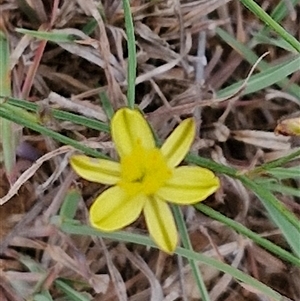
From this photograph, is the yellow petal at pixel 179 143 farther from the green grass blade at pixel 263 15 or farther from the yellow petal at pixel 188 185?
the green grass blade at pixel 263 15

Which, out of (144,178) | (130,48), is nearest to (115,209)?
(144,178)

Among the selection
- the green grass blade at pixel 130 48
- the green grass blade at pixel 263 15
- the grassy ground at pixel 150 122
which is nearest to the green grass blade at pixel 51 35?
the grassy ground at pixel 150 122

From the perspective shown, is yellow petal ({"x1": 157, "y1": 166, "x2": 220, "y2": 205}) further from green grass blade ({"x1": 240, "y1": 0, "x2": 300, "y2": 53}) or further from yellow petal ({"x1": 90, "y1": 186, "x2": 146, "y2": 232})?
green grass blade ({"x1": 240, "y1": 0, "x2": 300, "y2": 53})

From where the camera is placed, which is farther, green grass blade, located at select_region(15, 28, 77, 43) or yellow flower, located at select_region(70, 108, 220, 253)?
green grass blade, located at select_region(15, 28, 77, 43)

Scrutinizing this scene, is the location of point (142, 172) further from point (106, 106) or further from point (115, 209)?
point (106, 106)

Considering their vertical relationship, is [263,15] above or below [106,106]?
above

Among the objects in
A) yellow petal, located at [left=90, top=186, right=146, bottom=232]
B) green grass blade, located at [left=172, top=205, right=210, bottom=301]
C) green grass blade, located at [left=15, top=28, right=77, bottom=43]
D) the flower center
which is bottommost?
green grass blade, located at [left=172, top=205, right=210, bottom=301]

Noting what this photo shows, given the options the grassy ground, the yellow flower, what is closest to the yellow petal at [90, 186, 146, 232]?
the yellow flower

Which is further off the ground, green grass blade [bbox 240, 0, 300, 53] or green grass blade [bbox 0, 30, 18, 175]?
green grass blade [bbox 240, 0, 300, 53]
